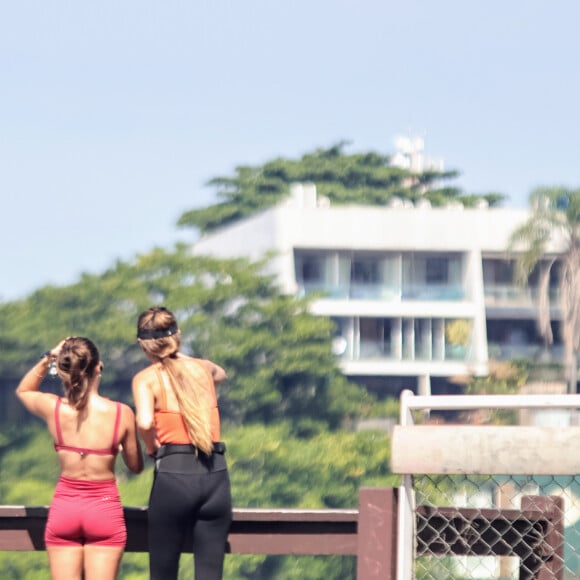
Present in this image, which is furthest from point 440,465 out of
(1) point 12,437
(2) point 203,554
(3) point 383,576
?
(1) point 12,437

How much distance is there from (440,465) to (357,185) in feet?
360

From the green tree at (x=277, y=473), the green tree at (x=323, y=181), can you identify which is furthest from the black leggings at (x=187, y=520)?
the green tree at (x=323, y=181)

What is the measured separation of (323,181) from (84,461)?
108 m

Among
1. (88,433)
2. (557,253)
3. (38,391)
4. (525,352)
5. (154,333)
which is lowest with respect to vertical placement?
(525,352)

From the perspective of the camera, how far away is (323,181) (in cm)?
11362

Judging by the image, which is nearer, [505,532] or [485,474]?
[485,474]

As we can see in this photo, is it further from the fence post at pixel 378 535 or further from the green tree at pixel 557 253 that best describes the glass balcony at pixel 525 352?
the fence post at pixel 378 535

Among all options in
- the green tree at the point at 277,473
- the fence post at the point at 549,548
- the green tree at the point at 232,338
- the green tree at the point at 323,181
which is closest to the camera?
the fence post at the point at 549,548

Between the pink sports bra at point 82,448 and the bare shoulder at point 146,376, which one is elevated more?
the bare shoulder at point 146,376

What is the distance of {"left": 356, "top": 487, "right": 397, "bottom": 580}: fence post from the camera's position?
4758mm

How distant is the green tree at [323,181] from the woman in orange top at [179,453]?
10569cm

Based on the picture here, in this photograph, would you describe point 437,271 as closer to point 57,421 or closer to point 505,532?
point 57,421

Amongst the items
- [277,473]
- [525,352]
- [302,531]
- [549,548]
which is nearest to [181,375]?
A: [302,531]

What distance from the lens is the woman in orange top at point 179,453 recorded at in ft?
18.2
